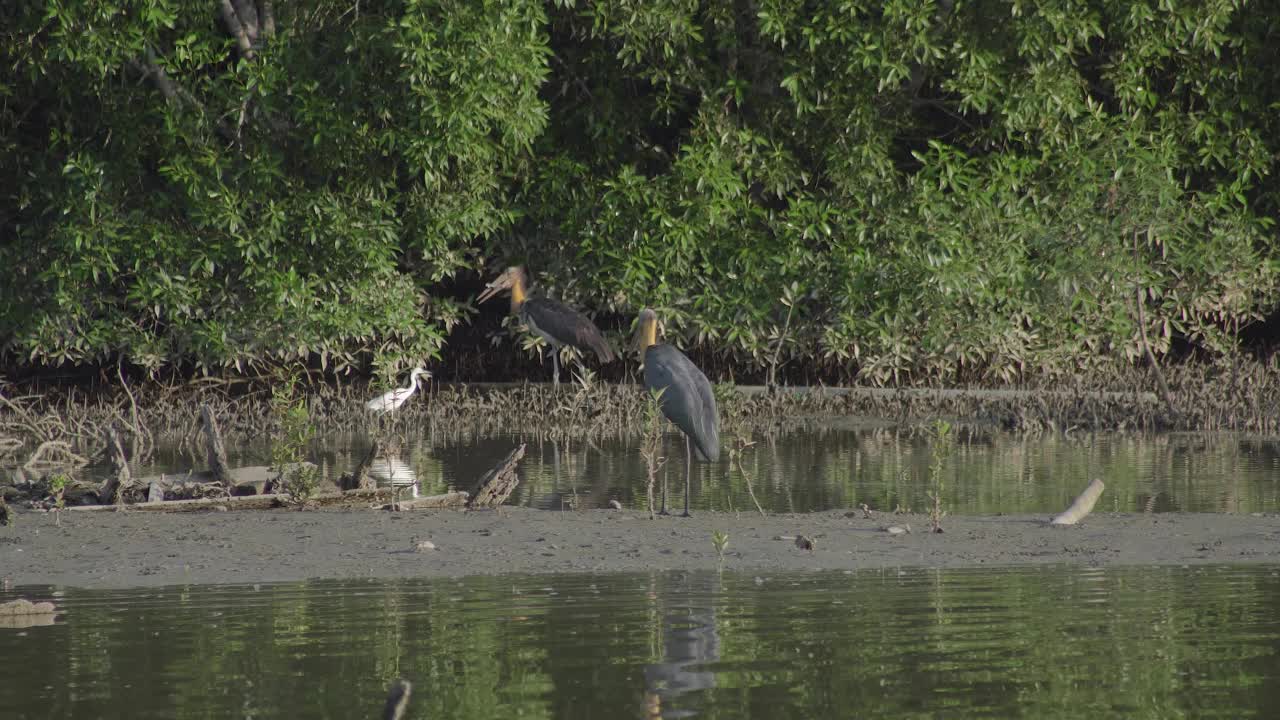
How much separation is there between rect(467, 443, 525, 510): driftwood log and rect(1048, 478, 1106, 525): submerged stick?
113 inches

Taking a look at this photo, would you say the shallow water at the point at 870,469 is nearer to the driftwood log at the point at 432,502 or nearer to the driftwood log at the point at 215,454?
the driftwood log at the point at 432,502

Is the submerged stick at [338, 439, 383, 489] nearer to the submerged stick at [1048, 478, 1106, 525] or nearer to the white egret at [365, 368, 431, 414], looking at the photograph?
the submerged stick at [1048, 478, 1106, 525]

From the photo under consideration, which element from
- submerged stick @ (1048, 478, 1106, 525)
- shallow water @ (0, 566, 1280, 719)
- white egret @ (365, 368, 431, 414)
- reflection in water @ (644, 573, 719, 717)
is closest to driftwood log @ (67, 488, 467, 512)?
shallow water @ (0, 566, 1280, 719)

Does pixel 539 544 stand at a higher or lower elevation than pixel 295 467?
lower

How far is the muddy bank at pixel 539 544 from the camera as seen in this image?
7770mm

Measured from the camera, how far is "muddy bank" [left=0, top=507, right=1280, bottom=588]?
306 inches

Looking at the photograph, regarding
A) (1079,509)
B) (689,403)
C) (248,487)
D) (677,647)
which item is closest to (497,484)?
(248,487)

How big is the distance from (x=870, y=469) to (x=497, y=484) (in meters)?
3.65

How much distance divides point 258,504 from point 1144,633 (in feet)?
17.4

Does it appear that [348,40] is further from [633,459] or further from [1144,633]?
[1144,633]

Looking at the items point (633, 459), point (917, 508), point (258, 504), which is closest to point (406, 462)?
point (633, 459)

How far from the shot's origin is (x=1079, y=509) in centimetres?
895

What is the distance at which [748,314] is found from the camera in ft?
56.5

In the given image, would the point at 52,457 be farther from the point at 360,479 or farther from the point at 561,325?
the point at 561,325
